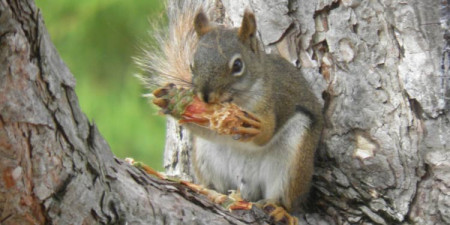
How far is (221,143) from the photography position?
6.33ft

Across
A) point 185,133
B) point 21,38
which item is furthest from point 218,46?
point 21,38

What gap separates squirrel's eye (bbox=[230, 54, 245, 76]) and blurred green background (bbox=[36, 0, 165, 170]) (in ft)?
3.25

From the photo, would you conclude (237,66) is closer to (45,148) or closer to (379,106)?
(379,106)

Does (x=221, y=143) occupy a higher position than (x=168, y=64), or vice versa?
(x=168, y=64)

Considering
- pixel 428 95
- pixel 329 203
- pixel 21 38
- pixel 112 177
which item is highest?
pixel 21 38

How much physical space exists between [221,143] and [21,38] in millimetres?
895

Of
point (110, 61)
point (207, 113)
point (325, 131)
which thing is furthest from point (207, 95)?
point (110, 61)

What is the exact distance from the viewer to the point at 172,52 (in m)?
1.98

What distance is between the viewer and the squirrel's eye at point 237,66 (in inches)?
72.6

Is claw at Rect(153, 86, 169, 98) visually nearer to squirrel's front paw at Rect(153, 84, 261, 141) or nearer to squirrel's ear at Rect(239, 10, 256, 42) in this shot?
squirrel's front paw at Rect(153, 84, 261, 141)

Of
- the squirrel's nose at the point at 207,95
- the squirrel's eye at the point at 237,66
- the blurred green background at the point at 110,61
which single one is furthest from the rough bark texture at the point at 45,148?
the blurred green background at the point at 110,61

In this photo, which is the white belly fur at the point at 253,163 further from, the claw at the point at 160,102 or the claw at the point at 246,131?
the claw at the point at 160,102

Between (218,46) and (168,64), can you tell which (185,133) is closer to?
(168,64)

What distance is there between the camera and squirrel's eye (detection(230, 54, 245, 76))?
72.6 inches
